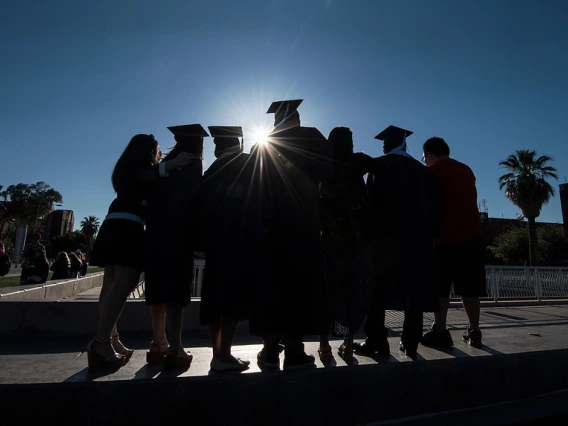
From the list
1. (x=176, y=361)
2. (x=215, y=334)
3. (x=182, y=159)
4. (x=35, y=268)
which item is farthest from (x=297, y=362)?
(x=35, y=268)

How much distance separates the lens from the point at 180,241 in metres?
2.46

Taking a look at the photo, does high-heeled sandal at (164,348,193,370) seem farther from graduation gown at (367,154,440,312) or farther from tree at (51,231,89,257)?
tree at (51,231,89,257)

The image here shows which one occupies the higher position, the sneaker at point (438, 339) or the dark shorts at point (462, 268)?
the dark shorts at point (462, 268)

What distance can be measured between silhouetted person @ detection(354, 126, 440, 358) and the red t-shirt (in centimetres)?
34

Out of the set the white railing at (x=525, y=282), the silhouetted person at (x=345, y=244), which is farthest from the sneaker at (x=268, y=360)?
the white railing at (x=525, y=282)

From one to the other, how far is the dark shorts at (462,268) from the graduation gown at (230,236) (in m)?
1.88

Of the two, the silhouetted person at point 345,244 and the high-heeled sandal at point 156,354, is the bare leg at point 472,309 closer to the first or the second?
the silhouetted person at point 345,244

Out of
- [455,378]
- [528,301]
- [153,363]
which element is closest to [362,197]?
[455,378]

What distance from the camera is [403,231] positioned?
109 inches

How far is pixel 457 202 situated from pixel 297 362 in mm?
2107

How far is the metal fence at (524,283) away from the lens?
11250 millimetres

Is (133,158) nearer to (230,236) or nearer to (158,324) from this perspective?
(230,236)

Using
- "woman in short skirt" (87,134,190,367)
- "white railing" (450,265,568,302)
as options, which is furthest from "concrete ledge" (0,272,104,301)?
"white railing" (450,265,568,302)

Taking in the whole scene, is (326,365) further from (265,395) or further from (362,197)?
(362,197)
